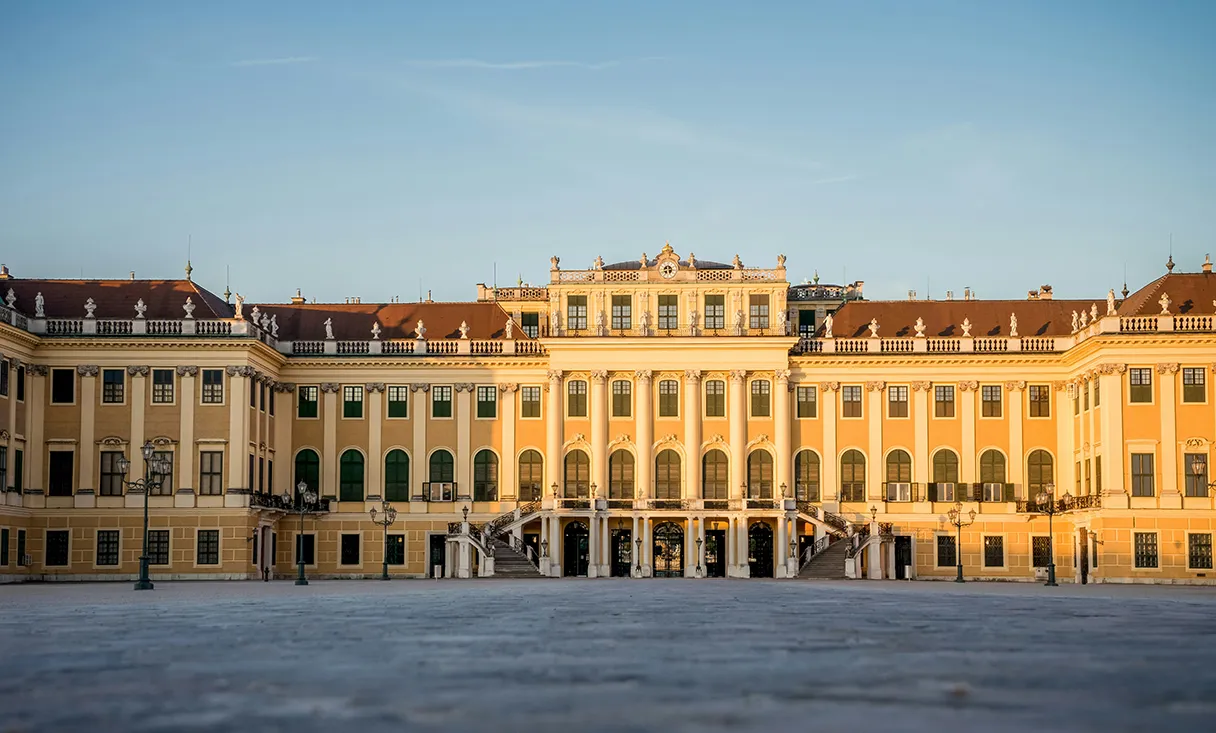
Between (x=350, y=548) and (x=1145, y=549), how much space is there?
37.2 metres

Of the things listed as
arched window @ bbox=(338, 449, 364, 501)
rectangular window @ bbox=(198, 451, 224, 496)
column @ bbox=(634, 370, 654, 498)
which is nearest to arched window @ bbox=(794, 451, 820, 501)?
column @ bbox=(634, 370, 654, 498)

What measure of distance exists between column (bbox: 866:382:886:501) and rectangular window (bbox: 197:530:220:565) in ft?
102

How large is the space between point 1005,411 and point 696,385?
15.3 meters

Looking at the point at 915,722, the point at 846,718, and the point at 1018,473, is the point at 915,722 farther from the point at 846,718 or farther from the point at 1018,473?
the point at 1018,473

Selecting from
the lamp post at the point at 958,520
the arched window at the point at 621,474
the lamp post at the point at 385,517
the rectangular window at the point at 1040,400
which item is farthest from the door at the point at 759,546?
the rectangular window at the point at 1040,400

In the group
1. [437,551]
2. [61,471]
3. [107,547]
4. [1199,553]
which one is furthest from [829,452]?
[61,471]

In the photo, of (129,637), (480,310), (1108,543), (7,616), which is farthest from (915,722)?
(480,310)

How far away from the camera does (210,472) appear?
7250cm

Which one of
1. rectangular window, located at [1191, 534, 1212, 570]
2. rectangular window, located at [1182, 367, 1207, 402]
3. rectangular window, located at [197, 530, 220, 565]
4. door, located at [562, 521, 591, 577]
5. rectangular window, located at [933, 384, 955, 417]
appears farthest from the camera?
rectangular window, located at [933, 384, 955, 417]

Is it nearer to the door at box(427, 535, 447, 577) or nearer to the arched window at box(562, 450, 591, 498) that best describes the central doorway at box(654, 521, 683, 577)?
the arched window at box(562, 450, 591, 498)

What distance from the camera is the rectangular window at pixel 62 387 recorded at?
72.5 meters

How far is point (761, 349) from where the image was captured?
77750mm

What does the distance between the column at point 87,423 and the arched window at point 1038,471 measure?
42498 mm

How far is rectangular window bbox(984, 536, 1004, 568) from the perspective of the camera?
255 ft
